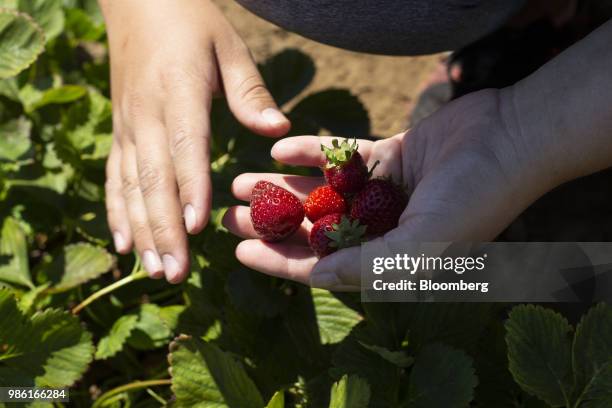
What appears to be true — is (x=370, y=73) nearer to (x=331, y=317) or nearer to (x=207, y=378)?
(x=331, y=317)

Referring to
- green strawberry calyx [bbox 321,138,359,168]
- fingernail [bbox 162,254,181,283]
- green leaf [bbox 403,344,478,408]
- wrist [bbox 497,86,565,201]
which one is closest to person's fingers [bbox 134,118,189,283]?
fingernail [bbox 162,254,181,283]

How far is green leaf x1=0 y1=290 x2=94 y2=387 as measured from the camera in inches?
36.7

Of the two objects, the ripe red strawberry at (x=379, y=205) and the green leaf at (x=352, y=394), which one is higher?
the ripe red strawberry at (x=379, y=205)

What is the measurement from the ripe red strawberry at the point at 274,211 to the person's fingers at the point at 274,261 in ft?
0.09

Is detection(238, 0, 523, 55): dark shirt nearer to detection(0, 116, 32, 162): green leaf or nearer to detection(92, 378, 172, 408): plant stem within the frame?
detection(0, 116, 32, 162): green leaf

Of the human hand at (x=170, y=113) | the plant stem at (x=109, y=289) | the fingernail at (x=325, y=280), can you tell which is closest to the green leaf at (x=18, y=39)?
the human hand at (x=170, y=113)

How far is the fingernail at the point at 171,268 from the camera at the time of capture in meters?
0.92

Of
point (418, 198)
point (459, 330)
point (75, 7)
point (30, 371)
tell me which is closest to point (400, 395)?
point (459, 330)

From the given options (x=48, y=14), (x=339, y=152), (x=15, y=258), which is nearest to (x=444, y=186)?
(x=339, y=152)

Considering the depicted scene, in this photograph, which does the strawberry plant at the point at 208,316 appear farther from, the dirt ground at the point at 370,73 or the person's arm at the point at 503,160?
the dirt ground at the point at 370,73

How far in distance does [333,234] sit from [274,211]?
3.6 inches

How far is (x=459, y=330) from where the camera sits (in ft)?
2.90

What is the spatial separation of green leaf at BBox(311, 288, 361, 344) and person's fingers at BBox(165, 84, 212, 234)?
202mm

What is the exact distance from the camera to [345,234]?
0.92 m
